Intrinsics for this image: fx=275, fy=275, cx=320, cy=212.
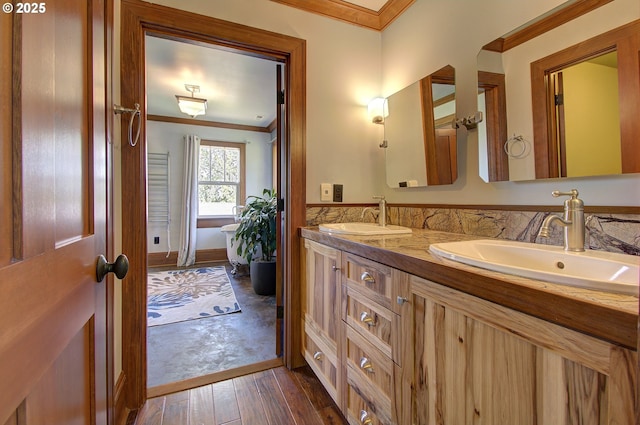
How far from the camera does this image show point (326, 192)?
1952 mm

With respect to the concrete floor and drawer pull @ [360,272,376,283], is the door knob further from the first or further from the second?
the concrete floor

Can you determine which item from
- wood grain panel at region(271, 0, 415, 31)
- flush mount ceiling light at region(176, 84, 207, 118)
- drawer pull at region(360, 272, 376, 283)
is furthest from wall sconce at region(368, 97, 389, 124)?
flush mount ceiling light at region(176, 84, 207, 118)

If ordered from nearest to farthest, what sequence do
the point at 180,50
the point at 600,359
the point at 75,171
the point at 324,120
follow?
the point at 600,359
the point at 75,171
the point at 324,120
the point at 180,50

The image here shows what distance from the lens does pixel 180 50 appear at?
8.54ft

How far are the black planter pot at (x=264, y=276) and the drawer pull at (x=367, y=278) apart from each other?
216cm

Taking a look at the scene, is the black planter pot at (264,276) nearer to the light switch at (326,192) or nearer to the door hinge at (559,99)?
the light switch at (326,192)

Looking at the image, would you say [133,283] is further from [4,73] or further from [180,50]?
[180,50]

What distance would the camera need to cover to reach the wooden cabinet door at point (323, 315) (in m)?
1.36

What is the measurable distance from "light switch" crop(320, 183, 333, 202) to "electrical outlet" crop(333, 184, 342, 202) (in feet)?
0.09

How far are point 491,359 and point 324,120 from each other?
Answer: 5.49 feet

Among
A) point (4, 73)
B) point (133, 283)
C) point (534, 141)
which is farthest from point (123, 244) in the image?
point (534, 141)

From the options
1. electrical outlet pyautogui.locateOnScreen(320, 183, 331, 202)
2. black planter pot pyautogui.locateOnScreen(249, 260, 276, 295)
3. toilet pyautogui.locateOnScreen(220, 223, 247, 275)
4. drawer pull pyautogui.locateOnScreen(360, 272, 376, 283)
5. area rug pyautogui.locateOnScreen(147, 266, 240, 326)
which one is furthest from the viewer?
toilet pyautogui.locateOnScreen(220, 223, 247, 275)

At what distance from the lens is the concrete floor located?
5.95ft

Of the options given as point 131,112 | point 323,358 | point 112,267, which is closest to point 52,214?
point 112,267
